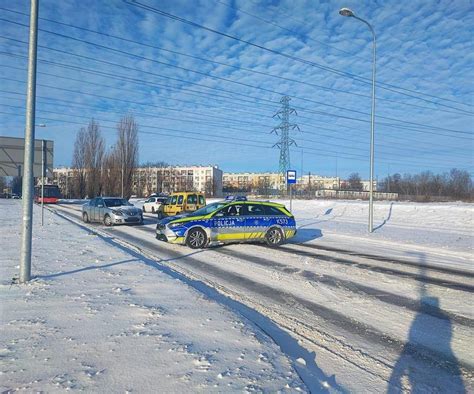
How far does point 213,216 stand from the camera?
13.7 meters

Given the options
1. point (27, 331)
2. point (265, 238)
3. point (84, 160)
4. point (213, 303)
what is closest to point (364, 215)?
point (265, 238)

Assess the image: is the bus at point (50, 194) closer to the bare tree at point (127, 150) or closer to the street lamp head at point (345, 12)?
the bare tree at point (127, 150)

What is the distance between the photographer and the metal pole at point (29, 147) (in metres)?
6.85

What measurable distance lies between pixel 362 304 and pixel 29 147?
6.30 m

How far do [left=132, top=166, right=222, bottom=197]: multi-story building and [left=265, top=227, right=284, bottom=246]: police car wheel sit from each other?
7692cm

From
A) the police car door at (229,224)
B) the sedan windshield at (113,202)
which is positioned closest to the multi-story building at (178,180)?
the sedan windshield at (113,202)

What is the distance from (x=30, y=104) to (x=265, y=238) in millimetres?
9389

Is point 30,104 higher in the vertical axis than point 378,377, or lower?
higher

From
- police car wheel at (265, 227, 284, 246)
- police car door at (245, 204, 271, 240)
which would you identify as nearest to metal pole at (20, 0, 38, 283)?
police car door at (245, 204, 271, 240)

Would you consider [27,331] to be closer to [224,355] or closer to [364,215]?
[224,355]

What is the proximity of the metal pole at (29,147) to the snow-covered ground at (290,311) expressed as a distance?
46cm

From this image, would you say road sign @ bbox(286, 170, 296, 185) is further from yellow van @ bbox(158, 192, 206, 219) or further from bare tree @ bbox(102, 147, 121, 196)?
bare tree @ bbox(102, 147, 121, 196)

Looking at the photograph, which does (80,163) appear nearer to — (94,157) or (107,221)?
(94,157)

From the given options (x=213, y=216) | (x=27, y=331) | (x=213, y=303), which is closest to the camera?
A: (x=27, y=331)
